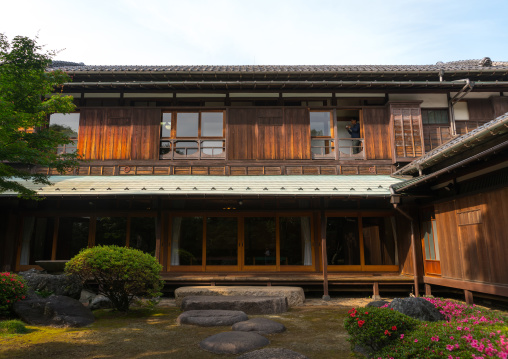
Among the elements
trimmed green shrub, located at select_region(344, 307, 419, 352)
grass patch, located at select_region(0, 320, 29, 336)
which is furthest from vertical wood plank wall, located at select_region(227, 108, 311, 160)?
trimmed green shrub, located at select_region(344, 307, 419, 352)

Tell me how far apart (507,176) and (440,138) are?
5827 mm

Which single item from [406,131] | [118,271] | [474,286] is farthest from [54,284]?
[406,131]

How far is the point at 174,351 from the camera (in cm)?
536

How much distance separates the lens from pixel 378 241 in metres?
11.6

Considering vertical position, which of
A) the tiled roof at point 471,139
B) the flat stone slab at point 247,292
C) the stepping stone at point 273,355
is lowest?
the stepping stone at point 273,355

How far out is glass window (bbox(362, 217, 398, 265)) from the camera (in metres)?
11.4

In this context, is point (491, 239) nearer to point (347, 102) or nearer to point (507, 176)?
point (507, 176)

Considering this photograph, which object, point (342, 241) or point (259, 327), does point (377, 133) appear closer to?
point (342, 241)

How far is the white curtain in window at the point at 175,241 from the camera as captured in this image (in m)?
11.5

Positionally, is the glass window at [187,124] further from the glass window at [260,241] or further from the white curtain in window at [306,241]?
the white curtain in window at [306,241]

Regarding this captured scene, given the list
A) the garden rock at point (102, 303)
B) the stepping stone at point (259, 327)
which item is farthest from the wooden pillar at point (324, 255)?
the garden rock at point (102, 303)

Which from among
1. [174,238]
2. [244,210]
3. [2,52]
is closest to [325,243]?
[244,210]

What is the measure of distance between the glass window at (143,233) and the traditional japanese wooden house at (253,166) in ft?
0.14

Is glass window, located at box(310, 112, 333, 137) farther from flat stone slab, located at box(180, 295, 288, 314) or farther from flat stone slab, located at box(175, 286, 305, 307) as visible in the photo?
flat stone slab, located at box(180, 295, 288, 314)
